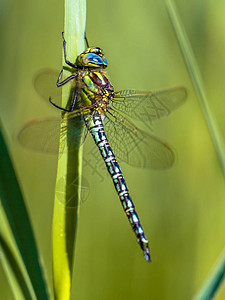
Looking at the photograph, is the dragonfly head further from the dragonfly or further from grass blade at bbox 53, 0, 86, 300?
grass blade at bbox 53, 0, 86, 300

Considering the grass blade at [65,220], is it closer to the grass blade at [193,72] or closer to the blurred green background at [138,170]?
the grass blade at [193,72]

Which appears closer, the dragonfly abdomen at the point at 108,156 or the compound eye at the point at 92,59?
the compound eye at the point at 92,59

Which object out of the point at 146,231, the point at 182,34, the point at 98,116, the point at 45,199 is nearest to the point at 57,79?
the point at 98,116

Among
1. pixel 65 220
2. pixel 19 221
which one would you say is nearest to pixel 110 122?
pixel 65 220

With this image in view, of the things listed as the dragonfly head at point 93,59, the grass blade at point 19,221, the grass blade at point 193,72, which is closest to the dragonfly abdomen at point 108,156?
the dragonfly head at point 93,59

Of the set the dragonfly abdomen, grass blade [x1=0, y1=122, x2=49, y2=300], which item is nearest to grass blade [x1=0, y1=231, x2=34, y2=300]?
grass blade [x1=0, y1=122, x2=49, y2=300]
